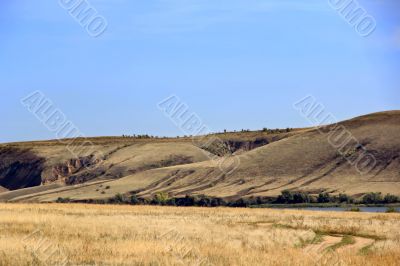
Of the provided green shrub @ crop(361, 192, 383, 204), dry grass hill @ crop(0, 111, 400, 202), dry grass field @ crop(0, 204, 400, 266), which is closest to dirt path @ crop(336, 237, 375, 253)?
dry grass field @ crop(0, 204, 400, 266)

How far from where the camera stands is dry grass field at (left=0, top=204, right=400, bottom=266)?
772 inches

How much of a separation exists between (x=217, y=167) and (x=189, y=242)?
92.7m

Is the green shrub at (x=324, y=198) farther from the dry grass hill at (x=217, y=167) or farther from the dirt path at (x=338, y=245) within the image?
the dirt path at (x=338, y=245)

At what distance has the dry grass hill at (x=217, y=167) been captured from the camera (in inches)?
3974

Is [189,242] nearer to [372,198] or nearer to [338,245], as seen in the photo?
[338,245]

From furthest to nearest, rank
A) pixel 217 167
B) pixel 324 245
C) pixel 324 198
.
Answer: pixel 217 167
pixel 324 198
pixel 324 245

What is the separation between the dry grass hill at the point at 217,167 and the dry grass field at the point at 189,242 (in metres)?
60.4

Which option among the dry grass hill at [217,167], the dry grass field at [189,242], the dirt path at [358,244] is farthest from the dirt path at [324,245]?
the dry grass hill at [217,167]

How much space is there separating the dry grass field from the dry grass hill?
60.4 m

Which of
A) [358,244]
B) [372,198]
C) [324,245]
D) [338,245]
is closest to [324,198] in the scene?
[372,198]

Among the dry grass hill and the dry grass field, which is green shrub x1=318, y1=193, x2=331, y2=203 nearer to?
the dry grass hill

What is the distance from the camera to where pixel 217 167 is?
116875 mm

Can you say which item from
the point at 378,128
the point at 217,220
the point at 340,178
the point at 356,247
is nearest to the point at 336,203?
the point at 340,178

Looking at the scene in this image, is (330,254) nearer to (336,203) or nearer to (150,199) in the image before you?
(336,203)
